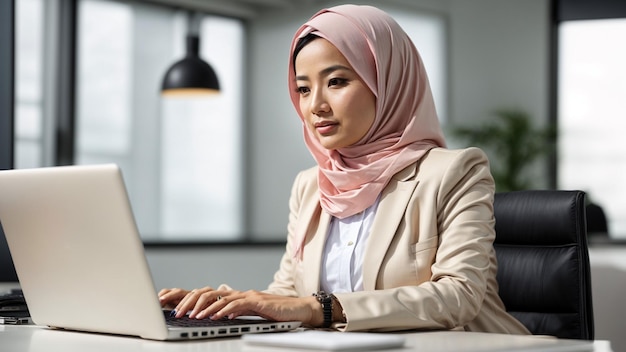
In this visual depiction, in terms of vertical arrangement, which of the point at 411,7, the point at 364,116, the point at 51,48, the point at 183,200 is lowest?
the point at 183,200

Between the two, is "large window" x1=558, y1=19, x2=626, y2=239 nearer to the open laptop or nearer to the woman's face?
the woman's face

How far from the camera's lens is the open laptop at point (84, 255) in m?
1.33

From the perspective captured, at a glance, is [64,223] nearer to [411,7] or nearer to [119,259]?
[119,259]

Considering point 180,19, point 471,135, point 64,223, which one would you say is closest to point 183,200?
point 180,19

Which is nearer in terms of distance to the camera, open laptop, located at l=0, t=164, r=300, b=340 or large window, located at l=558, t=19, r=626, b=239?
open laptop, located at l=0, t=164, r=300, b=340

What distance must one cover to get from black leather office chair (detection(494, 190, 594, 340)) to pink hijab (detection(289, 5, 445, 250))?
1.03 feet

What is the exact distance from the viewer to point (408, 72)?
6.75 feet

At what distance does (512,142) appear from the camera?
22.3 feet

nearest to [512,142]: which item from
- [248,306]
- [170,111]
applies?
[170,111]

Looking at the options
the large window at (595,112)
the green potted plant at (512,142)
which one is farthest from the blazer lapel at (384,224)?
the large window at (595,112)

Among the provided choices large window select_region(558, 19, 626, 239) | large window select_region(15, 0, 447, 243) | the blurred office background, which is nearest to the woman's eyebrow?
large window select_region(15, 0, 447, 243)

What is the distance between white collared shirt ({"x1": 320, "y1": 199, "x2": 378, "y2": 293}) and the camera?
1898 millimetres

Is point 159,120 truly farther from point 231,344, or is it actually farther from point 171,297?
point 231,344

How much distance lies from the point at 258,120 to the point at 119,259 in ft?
19.0
